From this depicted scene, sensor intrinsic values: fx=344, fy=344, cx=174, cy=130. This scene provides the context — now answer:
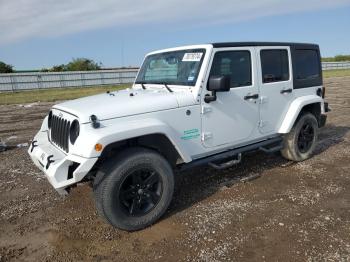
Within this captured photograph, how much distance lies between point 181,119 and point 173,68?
3.08 ft

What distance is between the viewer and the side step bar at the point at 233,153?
14.6 feet

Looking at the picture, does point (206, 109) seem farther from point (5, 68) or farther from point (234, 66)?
point (5, 68)

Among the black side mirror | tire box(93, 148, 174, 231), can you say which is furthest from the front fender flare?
the black side mirror

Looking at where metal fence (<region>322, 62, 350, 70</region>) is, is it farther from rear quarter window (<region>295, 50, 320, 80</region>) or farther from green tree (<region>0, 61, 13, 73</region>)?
rear quarter window (<region>295, 50, 320, 80</region>)

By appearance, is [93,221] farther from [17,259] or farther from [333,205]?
[333,205]

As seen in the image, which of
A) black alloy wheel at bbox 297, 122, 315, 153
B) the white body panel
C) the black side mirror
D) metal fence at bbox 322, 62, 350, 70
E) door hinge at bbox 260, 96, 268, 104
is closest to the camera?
the white body panel

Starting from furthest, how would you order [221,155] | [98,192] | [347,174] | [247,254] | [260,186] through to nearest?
[347,174]
[260,186]
[221,155]
[98,192]
[247,254]

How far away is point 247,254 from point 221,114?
186 centimetres

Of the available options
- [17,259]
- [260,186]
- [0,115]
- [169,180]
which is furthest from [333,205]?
[0,115]

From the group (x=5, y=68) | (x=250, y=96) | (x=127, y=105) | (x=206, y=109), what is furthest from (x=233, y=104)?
(x=5, y=68)

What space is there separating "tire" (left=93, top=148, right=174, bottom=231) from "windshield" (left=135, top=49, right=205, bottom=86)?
1.16 m

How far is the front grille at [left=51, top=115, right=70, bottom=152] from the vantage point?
394 cm

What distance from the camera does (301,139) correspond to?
19.9 ft

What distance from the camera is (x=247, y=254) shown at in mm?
3393
